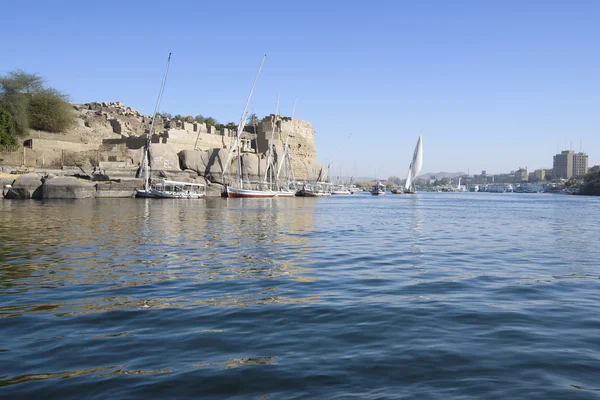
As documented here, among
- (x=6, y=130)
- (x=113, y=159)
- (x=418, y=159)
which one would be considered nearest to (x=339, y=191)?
(x=418, y=159)

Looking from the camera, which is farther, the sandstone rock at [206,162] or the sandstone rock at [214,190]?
the sandstone rock at [214,190]

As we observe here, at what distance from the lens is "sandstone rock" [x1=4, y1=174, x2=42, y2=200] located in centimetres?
4319

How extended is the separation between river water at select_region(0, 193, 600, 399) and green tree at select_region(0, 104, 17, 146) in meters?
39.7

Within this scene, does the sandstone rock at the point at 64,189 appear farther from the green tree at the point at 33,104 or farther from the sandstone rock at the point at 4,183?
the green tree at the point at 33,104

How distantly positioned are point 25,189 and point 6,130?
26.8 feet

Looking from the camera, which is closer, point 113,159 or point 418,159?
point 113,159

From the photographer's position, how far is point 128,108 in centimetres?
8981

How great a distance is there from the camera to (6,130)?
156 feet

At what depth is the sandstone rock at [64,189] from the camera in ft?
144

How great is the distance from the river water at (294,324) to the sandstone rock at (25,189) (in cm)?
3474

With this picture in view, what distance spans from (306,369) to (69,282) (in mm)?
5388

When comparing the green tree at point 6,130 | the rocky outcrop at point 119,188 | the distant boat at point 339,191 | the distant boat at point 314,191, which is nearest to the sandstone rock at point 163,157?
the rocky outcrop at point 119,188

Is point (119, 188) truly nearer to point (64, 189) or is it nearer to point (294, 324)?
point (64, 189)

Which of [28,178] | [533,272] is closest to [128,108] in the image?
[28,178]
